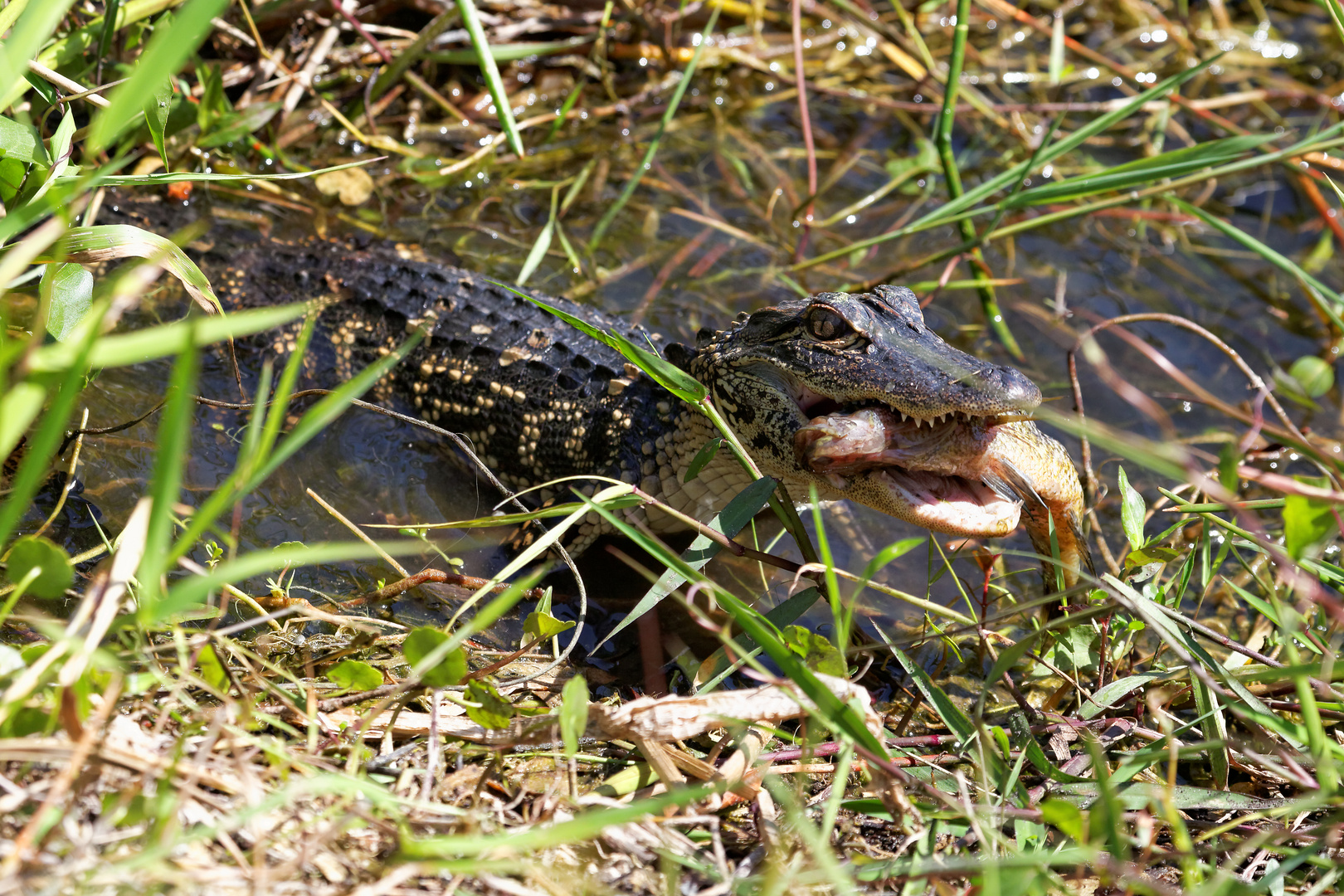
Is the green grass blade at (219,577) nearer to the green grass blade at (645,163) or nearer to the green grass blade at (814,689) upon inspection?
the green grass blade at (814,689)

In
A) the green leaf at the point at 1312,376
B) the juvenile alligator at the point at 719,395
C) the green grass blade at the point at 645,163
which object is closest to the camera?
the juvenile alligator at the point at 719,395

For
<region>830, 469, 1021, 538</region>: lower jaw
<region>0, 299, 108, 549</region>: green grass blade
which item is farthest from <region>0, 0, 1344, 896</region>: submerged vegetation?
<region>830, 469, 1021, 538</region>: lower jaw

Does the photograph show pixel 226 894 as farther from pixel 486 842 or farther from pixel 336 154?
pixel 336 154

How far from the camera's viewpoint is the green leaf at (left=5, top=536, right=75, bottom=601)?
5.96 ft

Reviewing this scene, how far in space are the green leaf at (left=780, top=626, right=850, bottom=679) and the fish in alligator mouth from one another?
13.5 inches

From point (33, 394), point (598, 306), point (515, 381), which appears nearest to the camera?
point (33, 394)

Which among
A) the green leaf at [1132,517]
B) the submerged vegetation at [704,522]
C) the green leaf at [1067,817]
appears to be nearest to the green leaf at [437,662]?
the submerged vegetation at [704,522]

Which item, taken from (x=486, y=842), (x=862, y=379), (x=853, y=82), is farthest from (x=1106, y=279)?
(x=486, y=842)

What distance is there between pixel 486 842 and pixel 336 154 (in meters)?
4.18

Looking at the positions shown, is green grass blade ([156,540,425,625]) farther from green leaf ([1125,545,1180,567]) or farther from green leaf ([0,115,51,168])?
green leaf ([1125,545,1180,567])

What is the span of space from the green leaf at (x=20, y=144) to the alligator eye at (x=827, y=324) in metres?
2.04

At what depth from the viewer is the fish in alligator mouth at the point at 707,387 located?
8.87ft

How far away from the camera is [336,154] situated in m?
4.90

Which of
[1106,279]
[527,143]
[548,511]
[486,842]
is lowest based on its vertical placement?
[1106,279]
